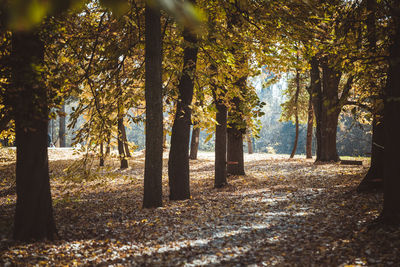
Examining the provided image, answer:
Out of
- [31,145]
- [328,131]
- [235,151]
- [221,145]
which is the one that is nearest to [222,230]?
[31,145]

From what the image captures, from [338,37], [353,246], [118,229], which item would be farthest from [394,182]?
[118,229]

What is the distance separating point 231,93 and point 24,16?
7.69 meters

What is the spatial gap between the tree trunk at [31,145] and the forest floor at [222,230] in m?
0.37

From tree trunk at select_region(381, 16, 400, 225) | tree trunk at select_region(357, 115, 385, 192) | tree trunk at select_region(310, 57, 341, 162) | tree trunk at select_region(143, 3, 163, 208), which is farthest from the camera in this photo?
tree trunk at select_region(310, 57, 341, 162)

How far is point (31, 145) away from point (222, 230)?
4004 millimetres

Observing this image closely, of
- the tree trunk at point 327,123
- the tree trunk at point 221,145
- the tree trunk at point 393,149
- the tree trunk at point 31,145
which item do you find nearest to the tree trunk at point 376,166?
the tree trunk at point 393,149

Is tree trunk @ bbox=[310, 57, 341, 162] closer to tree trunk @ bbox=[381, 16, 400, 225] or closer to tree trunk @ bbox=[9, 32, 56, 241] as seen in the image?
tree trunk @ bbox=[381, 16, 400, 225]

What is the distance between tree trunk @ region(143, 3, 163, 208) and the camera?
6.80 meters

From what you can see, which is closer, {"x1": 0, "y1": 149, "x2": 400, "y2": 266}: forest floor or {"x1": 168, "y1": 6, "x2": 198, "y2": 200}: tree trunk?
{"x1": 0, "y1": 149, "x2": 400, "y2": 266}: forest floor

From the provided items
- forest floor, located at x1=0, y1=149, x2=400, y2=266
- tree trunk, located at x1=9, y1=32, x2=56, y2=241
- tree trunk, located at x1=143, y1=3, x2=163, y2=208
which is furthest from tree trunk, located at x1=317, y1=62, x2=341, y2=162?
tree trunk, located at x1=9, y1=32, x2=56, y2=241

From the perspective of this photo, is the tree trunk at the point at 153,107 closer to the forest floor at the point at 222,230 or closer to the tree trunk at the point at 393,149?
the forest floor at the point at 222,230

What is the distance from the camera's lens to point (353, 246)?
4.58 metres

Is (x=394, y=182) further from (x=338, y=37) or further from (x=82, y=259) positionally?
(x=82, y=259)

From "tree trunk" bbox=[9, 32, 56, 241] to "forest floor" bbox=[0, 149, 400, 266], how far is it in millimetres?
371
